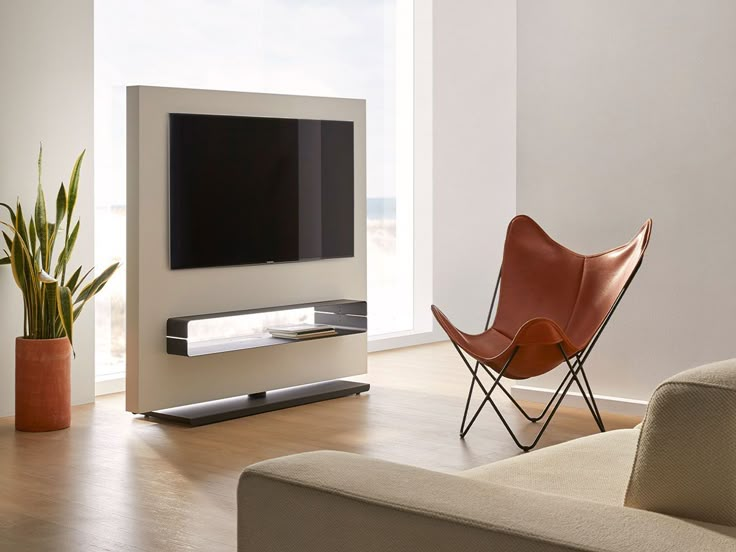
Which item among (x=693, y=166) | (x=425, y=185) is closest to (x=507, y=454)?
(x=693, y=166)

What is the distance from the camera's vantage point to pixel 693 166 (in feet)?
16.7

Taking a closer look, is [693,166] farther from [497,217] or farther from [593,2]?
[497,217]

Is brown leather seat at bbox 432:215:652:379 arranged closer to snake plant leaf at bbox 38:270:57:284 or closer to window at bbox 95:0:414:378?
snake plant leaf at bbox 38:270:57:284

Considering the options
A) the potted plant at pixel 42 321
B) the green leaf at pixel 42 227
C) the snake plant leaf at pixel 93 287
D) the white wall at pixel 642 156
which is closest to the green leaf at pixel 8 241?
the potted plant at pixel 42 321

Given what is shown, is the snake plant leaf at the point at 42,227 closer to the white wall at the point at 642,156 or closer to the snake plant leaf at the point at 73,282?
the snake plant leaf at the point at 73,282

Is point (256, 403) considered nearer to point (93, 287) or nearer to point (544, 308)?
point (93, 287)

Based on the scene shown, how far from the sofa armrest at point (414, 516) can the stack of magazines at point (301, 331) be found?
3.86 meters

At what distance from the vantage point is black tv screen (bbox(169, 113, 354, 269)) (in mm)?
5277

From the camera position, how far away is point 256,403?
5.49 meters

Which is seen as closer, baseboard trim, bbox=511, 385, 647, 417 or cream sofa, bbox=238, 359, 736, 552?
cream sofa, bbox=238, 359, 736, 552

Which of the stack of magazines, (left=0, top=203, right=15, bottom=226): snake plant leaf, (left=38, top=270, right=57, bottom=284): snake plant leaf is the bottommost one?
the stack of magazines

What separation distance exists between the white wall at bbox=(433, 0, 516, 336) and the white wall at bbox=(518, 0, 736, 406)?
2.55 meters

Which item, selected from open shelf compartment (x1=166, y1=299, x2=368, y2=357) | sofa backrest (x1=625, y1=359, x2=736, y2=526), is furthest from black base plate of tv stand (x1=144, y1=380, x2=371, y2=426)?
sofa backrest (x1=625, y1=359, x2=736, y2=526)

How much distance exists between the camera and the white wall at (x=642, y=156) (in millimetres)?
5016
